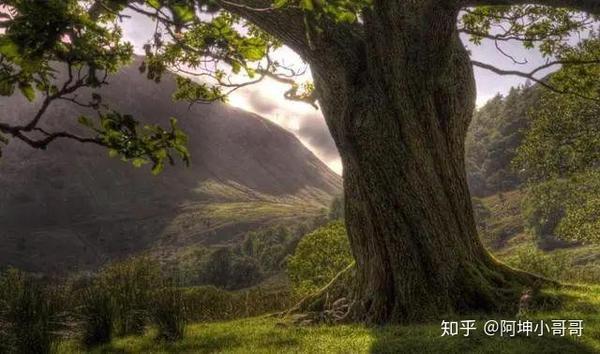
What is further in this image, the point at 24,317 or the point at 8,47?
the point at 24,317

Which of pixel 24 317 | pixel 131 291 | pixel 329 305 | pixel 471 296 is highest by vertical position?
pixel 131 291

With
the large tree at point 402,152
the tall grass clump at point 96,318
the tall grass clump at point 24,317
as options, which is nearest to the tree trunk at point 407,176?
the large tree at point 402,152

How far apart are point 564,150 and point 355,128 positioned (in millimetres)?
11914

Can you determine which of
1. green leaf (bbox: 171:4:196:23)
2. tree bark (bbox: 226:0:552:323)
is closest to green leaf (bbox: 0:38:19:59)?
green leaf (bbox: 171:4:196:23)

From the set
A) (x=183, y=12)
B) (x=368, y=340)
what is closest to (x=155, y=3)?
(x=183, y=12)

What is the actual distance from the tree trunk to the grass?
92 cm

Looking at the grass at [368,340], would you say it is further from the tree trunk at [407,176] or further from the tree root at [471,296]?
the tree trunk at [407,176]

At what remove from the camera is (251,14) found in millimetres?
9578

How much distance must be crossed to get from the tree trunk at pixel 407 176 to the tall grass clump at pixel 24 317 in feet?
18.6

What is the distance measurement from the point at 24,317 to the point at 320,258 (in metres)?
13.4

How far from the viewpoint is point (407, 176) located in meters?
9.23

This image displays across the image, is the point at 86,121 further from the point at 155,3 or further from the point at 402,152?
the point at 402,152

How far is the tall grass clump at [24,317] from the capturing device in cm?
711

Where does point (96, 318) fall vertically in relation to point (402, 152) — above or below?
below
